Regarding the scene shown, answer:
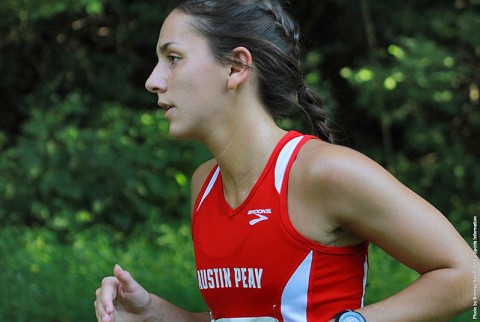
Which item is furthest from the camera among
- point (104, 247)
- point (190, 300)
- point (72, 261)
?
point (104, 247)

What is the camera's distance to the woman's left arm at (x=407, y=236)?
2.22m

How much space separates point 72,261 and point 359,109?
3.03 metres

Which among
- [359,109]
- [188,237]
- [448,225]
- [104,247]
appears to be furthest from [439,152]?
[448,225]

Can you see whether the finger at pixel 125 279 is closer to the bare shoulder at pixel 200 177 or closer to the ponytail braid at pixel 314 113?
the bare shoulder at pixel 200 177

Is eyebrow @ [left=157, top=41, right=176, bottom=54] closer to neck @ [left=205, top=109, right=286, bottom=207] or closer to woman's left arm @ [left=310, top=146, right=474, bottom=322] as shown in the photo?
neck @ [left=205, top=109, right=286, bottom=207]

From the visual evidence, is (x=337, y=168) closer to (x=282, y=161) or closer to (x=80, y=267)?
(x=282, y=161)

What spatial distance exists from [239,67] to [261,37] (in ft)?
0.43

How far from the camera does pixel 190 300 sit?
4.64 m

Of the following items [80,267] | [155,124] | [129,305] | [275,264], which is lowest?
[155,124]

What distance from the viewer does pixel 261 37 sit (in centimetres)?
264

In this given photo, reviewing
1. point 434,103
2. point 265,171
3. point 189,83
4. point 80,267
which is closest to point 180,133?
point 189,83

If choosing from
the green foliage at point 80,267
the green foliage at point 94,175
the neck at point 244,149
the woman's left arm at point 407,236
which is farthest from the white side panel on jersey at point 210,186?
the green foliage at point 94,175

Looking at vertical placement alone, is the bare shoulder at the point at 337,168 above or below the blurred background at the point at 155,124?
above

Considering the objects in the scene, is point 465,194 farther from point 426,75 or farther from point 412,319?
point 412,319
